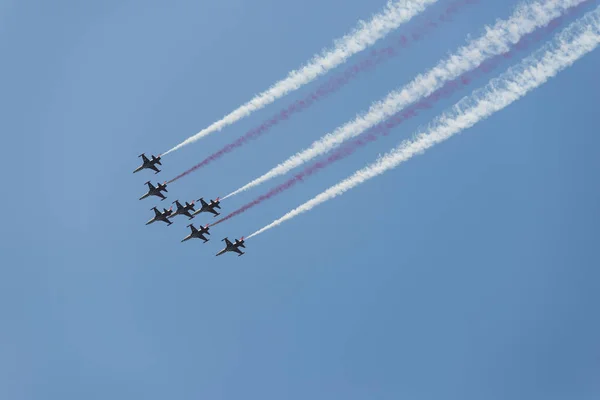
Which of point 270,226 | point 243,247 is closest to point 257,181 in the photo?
point 270,226

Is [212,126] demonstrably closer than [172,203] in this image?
Yes

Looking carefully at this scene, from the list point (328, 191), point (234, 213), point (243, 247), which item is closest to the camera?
point (328, 191)

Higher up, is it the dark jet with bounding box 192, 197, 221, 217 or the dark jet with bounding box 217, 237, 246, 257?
the dark jet with bounding box 192, 197, 221, 217

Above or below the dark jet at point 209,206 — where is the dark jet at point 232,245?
below

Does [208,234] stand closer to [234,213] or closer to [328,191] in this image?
[234,213]

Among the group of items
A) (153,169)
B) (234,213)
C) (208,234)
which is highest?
Result: (153,169)

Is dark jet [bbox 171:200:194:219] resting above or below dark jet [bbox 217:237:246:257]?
above

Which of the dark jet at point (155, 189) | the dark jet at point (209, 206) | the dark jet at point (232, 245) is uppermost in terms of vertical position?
the dark jet at point (155, 189)

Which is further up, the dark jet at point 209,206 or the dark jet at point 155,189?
the dark jet at point 155,189

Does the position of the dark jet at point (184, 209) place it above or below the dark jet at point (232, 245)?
above

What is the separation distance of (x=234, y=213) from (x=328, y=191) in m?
6.71

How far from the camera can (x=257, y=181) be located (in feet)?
136

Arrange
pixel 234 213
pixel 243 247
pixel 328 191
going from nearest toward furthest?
pixel 328 191
pixel 234 213
pixel 243 247

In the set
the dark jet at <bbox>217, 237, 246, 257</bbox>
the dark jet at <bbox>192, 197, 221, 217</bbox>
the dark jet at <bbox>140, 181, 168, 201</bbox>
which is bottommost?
the dark jet at <bbox>217, 237, 246, 257</bbox>
